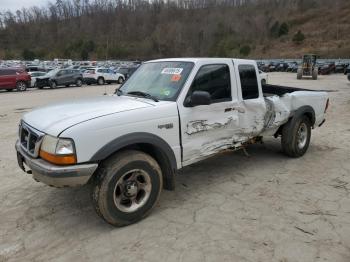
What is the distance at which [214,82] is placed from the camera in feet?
16.3

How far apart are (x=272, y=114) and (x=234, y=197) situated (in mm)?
1830

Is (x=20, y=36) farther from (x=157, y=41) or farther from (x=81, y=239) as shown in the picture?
(x=81, y=239)

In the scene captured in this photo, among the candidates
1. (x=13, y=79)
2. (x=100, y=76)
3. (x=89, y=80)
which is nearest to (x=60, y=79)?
(x=89, y=80)

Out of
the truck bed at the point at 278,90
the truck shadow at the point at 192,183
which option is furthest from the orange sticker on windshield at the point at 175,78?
the truck bed at the point at 278,90

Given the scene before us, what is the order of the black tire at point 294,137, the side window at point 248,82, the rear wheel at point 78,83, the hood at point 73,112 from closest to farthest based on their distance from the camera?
the hood at point 73,112 → the side window at point 248,82 → the black tire at point 294,137 → the rear wheel at point 78,83

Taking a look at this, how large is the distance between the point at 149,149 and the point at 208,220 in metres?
1.12

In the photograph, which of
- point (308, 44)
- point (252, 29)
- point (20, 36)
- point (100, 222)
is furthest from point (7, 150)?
point (20, 36)

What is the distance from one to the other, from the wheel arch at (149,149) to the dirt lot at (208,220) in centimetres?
54

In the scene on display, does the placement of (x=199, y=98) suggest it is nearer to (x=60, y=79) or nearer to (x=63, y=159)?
(x=63, y=159)

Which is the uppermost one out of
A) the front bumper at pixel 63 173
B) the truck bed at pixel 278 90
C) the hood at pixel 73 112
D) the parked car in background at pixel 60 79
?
the hood at pixel 73 112

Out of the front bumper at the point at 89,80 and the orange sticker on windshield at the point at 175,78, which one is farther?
the front bumper at the point at 89,80

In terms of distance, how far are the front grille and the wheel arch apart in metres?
0.65

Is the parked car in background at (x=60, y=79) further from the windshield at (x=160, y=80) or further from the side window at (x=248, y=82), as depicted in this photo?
the side window at (x=248, y=82)

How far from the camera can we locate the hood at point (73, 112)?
12.3ft
